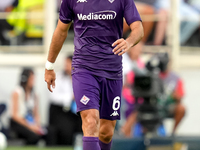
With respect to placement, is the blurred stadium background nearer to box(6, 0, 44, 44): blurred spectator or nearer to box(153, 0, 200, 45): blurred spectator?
box(6, 0, 44, 44): blurred spectator

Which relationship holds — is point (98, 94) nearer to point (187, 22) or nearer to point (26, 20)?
point (26, 20)

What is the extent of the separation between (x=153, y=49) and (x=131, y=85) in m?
2.46

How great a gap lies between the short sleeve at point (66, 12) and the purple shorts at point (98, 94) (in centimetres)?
56

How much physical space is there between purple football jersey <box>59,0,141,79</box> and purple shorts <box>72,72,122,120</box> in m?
0.08

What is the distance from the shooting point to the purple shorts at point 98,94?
436 centimetres

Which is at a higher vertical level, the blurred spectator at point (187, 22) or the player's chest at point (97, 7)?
the blurred spectator at point (187, 22)

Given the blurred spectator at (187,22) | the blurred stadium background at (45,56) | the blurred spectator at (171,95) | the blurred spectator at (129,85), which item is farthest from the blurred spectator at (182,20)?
the blurred spectator at (129,85)

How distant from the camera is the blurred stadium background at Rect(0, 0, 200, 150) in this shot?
409 inches

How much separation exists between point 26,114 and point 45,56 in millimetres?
2211

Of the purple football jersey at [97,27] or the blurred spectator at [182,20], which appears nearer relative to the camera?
the purple football jersey at [97,27]

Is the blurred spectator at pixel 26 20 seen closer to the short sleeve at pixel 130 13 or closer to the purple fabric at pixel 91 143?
the short sleeve at pixel 130 13

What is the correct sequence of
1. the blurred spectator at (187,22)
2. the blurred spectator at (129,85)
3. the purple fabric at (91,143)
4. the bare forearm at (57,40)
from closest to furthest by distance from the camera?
the purple fabric at (91,143) → the bare forearm at (57,40) → the blurred spectator at (129,85) → the blurred spectator at (187,22)

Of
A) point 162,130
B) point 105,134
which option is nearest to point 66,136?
point 162,130

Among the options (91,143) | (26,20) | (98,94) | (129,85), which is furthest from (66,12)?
(26,20)
